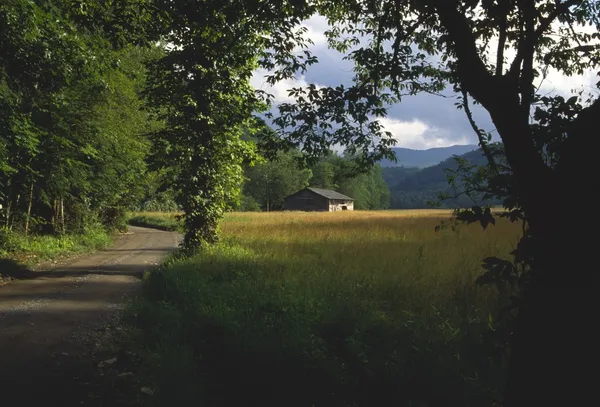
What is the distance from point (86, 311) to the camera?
332 inches

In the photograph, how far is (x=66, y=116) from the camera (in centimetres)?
1650

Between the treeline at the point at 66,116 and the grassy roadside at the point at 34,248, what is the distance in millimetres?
854

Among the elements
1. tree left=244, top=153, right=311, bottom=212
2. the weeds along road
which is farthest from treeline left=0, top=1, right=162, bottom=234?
tree left=244, top=153, right=311, bottom=212

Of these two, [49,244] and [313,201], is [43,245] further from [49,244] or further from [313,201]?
[313,201]

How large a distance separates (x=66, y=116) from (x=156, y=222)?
86.8ft

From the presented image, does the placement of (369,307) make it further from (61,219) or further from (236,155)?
(61,219)

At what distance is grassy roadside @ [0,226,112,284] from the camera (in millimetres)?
12543

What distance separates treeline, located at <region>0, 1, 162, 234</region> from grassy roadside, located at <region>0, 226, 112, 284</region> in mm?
854

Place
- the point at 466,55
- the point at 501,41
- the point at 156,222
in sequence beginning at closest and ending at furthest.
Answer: the point at 466,55 < the point at 501,41 < the point at 156,222

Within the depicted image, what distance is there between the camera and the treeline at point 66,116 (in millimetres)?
9141

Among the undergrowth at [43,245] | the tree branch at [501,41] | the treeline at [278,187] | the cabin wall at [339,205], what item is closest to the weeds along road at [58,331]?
the undergrowth at [43,245]

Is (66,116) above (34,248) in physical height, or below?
above

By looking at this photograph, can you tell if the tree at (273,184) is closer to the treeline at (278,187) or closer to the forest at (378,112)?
the treeline at (278,187)

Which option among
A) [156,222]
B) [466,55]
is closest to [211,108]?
[466,55]
